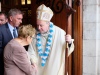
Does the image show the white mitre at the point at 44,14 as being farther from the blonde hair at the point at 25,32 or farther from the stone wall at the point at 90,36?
the stone wall at the point at 90,36

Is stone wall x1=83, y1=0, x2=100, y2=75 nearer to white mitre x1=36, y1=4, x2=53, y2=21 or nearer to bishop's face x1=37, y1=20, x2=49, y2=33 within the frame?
white mitre x1=36, y1=4, x2=53, y2=21

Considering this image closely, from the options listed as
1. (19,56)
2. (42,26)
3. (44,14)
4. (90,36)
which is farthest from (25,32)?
(90,36)

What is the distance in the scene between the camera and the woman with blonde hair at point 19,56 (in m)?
2.33

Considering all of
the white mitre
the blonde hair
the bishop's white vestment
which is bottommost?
the bishop's white vestment

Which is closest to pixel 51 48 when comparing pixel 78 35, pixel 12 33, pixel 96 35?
pixel 12 33

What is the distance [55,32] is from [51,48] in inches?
8.3

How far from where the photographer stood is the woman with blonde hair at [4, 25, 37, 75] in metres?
2.33

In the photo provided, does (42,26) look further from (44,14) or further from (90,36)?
(90,36)

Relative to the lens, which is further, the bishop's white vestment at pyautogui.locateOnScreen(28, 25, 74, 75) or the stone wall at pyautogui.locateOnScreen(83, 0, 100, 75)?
the stone wall at pyautogui.locateOnScreen(83, 0, 100, 75)

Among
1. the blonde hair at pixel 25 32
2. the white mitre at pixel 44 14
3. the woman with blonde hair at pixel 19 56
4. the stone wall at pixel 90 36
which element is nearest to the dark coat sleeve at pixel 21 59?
the woman with blonde hair at pixel 19 56

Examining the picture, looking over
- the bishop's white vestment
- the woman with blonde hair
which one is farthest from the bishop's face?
the woman with blonde hair

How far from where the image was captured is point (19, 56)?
233cm

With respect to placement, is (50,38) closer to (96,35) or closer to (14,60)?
(14,60)

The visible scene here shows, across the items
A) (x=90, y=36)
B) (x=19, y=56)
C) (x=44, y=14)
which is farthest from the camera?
(x=90, y=36)
